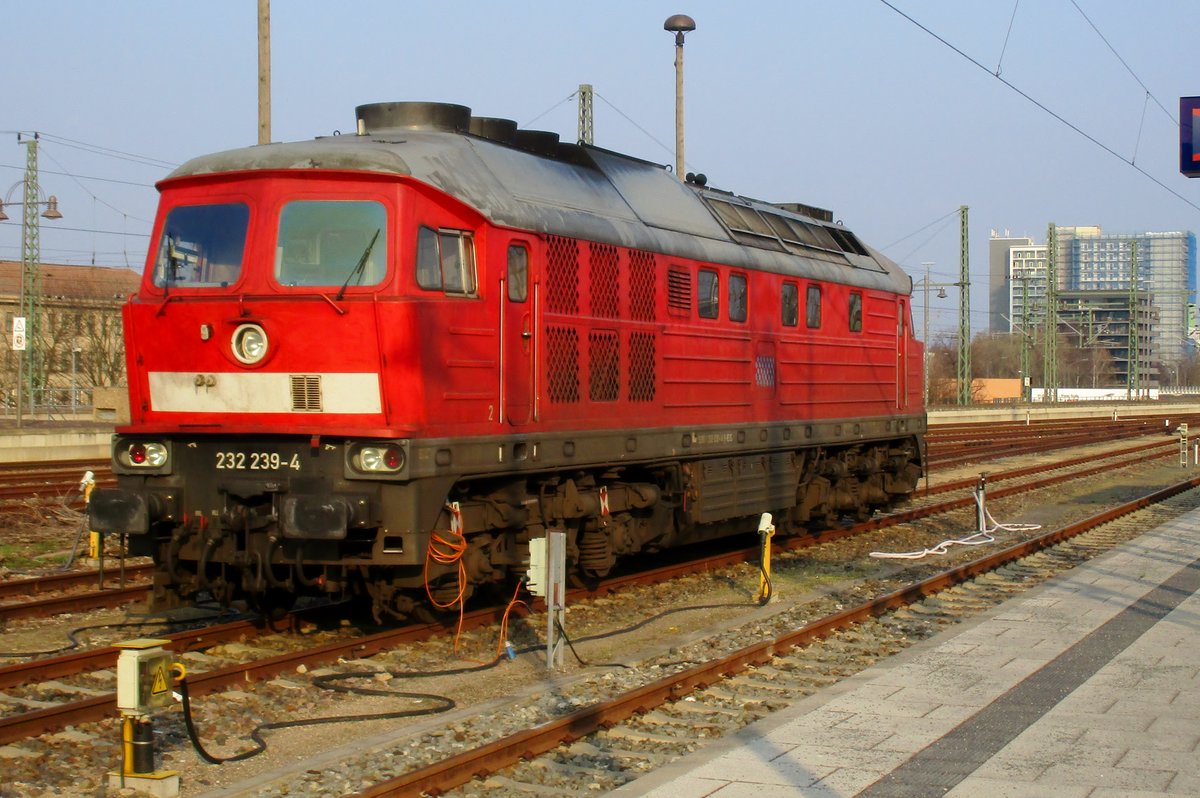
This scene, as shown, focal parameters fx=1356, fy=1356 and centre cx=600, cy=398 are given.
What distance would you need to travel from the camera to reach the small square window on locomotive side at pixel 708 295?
1440 centimetres

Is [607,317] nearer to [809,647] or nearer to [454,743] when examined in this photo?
[809,647]

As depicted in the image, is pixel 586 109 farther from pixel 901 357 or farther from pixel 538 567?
pixel 538 567

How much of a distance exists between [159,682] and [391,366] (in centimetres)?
337

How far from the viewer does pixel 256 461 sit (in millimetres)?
10156

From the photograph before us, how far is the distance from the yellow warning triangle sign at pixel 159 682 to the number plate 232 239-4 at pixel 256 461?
3.02 meters

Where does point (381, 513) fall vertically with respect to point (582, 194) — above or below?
below

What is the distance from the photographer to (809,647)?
11352mm

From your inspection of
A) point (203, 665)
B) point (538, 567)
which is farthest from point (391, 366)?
point (203, 665)

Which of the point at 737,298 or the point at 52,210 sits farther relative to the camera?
the point at 52,210

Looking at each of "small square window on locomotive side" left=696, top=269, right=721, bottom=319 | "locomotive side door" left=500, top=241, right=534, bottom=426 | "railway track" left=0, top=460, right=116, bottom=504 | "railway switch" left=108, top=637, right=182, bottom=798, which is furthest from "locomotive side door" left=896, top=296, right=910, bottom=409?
"railway switch" left=108, top=637, right=182, bottom=798

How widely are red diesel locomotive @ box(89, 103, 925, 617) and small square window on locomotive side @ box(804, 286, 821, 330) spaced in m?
3.78

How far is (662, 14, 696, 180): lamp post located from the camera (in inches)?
976

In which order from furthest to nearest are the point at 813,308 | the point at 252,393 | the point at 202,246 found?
the point at 813,308 → the point at 202,246 → the point at 252,393

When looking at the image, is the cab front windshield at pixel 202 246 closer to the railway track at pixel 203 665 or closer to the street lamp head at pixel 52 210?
the railway track at pixel 203 665
